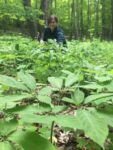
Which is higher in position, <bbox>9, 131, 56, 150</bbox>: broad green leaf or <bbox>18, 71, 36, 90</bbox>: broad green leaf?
<bbox>18, 71, 36, 90</bbox>: broad green leaf

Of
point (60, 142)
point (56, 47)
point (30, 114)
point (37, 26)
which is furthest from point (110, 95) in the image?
point (37, 26)

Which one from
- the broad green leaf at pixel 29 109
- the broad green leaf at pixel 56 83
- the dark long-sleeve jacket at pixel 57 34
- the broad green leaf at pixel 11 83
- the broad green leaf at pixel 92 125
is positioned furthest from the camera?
the dark long-sleeve jacket at pixel 57 34

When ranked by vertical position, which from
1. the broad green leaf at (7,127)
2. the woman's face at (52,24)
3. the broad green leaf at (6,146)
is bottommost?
the woman's face at (52,24)

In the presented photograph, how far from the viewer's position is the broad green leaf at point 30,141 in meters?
1.07

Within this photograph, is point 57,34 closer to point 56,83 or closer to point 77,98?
point 56,83

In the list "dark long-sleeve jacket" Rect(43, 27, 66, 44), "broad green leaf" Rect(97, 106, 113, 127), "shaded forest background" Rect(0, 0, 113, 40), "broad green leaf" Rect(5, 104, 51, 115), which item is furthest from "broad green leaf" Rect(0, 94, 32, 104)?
"shaded forest background" Rect(0, 0, 113, 40)

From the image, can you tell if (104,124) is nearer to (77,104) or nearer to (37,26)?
(77,104)

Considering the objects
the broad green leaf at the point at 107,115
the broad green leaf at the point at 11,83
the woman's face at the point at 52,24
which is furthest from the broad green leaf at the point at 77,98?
the woman's face at the point at 52,24

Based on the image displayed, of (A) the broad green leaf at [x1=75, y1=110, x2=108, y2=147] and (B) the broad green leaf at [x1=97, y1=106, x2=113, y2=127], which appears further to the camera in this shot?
(B) the broad green leaf at [x1=97, y1=106, x2=113, y2=127]

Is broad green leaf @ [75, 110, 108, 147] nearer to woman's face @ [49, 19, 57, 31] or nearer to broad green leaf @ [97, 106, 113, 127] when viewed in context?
broad green leaf @ [97, 106, 113, 127]

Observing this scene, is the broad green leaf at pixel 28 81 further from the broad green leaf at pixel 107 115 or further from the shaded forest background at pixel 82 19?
the shaded forest background at pixel 82 19

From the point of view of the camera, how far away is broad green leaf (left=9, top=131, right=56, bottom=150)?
1070 mm

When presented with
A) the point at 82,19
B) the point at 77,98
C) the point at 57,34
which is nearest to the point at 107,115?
the point at 77,98

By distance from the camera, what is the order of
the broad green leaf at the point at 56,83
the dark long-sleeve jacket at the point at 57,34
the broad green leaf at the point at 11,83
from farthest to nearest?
the dark long-sleeve jacket at the point at 57,34, the broad green leaf at the point at 56,83, the broad green leaf at the point at 11,83
